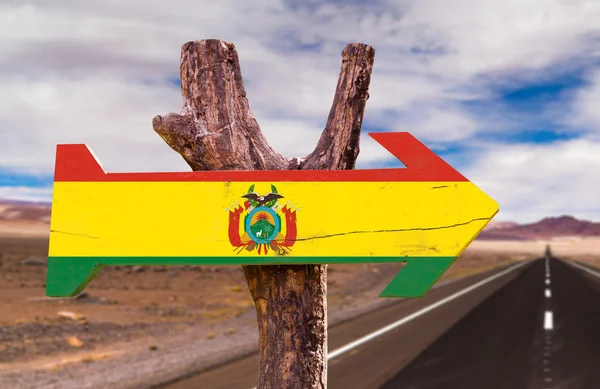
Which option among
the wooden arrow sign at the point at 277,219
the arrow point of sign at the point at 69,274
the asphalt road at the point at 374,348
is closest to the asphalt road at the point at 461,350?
the asphalt road at the point at 374,348

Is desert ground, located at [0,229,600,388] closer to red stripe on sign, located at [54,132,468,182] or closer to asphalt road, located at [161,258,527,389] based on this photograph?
asphalt road, located at [161,258,527,389]

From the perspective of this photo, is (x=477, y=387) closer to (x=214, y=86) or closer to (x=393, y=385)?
(x=393, y=385)

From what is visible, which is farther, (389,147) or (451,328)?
(451,328)

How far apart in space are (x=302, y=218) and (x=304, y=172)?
9.8 inches

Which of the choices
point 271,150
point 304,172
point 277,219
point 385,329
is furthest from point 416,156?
point 385,329

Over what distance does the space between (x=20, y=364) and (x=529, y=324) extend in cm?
1073

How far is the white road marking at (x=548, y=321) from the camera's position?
13180 mm

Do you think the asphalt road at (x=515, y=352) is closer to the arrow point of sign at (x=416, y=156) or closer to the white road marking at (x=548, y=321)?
the white road marking at (x=548, y=321)

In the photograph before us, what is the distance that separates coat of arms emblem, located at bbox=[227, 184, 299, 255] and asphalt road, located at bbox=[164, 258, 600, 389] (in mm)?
5056

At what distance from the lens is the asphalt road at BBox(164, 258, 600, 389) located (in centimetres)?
819

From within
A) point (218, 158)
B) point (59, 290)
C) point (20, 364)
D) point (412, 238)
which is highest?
point (218, 158)

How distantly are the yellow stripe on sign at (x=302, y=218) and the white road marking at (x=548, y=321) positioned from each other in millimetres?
11270

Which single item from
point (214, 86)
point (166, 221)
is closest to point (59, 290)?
point (166, 221)

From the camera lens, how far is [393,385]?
7.89 meters
